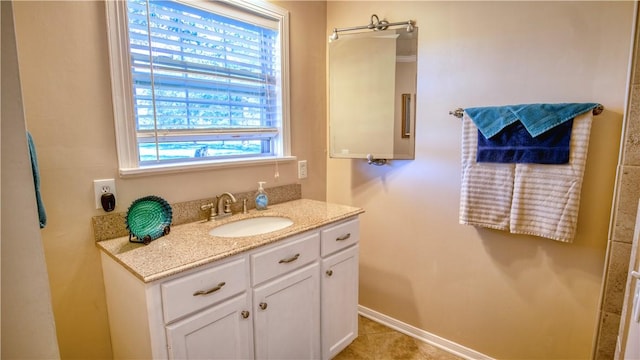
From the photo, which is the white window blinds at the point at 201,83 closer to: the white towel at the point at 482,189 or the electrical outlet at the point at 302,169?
the electrical outlet at the point at 302,169

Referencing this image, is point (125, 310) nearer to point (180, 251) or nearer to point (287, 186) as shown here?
point (180, 251)

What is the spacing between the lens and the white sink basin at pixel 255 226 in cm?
178

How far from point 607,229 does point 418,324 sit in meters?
1.19

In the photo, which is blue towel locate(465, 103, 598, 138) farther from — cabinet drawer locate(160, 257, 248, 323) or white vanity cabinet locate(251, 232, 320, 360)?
cabinet drawer locate(160, 257, 248, 323)

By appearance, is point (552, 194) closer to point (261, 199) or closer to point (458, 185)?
point (458, 185)

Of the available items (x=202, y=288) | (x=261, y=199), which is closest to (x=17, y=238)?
(x=202, y=288)

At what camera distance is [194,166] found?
1.72 metres

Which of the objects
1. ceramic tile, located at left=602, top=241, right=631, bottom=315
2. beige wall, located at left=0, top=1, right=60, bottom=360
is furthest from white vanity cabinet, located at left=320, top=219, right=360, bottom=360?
beige wall, located at left=0, top=1, right=60, bottom=360

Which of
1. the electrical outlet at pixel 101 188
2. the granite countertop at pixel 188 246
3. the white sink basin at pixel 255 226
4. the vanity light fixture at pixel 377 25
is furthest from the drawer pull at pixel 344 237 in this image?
the vanity light fixture at pixel 377 25

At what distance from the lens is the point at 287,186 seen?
2234 mm

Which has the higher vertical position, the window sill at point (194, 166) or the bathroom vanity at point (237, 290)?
the window sill at point (194, 166)

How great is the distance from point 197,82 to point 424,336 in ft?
6.69

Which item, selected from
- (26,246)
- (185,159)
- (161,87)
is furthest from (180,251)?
(26,246)

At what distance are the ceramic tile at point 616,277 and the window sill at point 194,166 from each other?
1.69m
